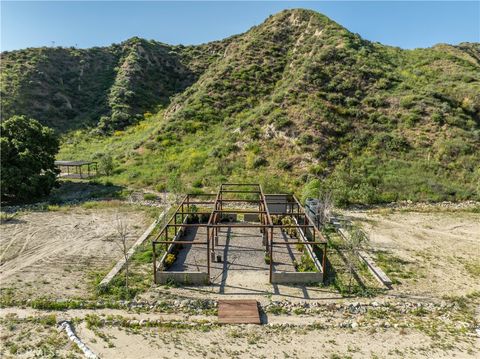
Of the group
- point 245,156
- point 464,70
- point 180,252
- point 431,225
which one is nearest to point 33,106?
point 245,156

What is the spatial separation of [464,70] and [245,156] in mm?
34316

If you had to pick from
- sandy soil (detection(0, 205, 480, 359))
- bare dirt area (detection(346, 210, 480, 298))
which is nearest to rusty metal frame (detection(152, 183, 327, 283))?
sandy soil (detection(0, 205, 480, 359))

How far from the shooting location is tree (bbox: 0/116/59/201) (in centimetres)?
2494

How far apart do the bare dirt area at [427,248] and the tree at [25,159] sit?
2460cm

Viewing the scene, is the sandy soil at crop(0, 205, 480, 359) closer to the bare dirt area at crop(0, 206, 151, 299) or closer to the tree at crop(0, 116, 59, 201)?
the bare dirt area at crop(0, 206, 151, 299)

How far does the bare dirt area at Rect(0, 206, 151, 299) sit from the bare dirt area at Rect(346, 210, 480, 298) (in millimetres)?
13540

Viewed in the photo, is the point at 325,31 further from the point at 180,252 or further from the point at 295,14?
the point at 180,252

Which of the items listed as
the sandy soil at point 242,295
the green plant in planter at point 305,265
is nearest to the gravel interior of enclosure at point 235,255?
the sandy soil at point 242,295

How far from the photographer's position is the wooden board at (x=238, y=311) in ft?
35.2

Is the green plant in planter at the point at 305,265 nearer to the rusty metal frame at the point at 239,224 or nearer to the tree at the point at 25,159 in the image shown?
the rusty metal frame at the point at 239,224

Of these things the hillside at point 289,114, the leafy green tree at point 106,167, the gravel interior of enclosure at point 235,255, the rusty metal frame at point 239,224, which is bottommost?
the gravel interior of enclosure at point 235,255

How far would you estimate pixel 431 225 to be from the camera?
20.8 meters

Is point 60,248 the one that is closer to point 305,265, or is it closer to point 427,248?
point 305,265

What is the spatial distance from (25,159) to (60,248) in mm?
13174
